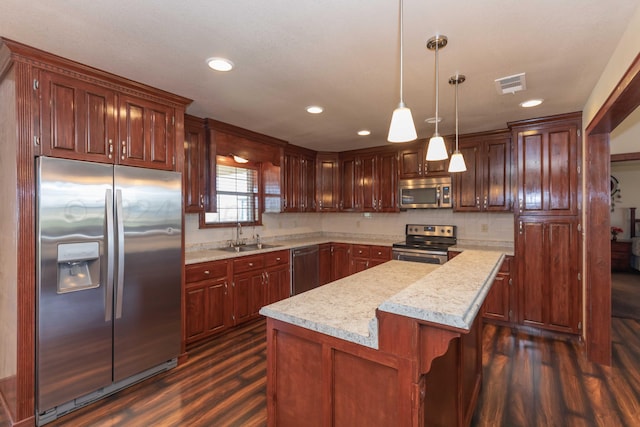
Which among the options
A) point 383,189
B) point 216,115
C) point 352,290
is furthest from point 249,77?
point 383,189

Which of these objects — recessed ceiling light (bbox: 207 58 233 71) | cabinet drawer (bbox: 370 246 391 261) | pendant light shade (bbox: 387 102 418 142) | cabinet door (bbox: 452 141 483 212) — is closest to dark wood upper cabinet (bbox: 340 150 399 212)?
cabinet drawer (bbox: 370 246 391 261)

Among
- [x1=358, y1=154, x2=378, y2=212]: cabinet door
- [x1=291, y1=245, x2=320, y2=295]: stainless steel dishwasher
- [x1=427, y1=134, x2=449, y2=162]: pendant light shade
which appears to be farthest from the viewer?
[x1=358, y1=154, x2=378, y2=212]: cabinet door

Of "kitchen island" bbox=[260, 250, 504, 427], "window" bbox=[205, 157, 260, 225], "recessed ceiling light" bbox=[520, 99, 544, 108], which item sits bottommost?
"kitchen island" bbox=[260, 250, 504, 427]

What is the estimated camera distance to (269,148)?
424 centimetres

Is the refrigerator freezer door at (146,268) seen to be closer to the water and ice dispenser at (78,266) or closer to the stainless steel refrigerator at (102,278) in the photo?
the stainless steel refrigerator at (102,278)

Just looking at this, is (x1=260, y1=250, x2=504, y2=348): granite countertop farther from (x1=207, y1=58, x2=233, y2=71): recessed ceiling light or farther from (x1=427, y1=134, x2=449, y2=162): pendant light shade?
(x1=207, y1=58, x2=233, y2=71): recessed ceiling light

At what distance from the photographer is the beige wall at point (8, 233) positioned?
1957 mm

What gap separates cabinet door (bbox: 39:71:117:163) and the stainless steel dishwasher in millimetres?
2577

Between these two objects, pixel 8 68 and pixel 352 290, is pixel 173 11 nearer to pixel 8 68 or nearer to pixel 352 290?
pixel 8 68

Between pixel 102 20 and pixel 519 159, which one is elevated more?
pixel 102 20

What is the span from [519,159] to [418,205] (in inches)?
52.3

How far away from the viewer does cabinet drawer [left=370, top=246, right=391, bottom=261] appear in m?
4.44

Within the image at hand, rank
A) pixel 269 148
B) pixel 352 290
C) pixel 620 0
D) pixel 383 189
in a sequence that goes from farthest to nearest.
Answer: pixel 383 189
pixel 269 148
pixel 352 290
pixel 620 0

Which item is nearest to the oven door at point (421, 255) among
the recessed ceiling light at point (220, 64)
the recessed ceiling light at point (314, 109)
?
the recessed ceiling light at point (314, 109)
